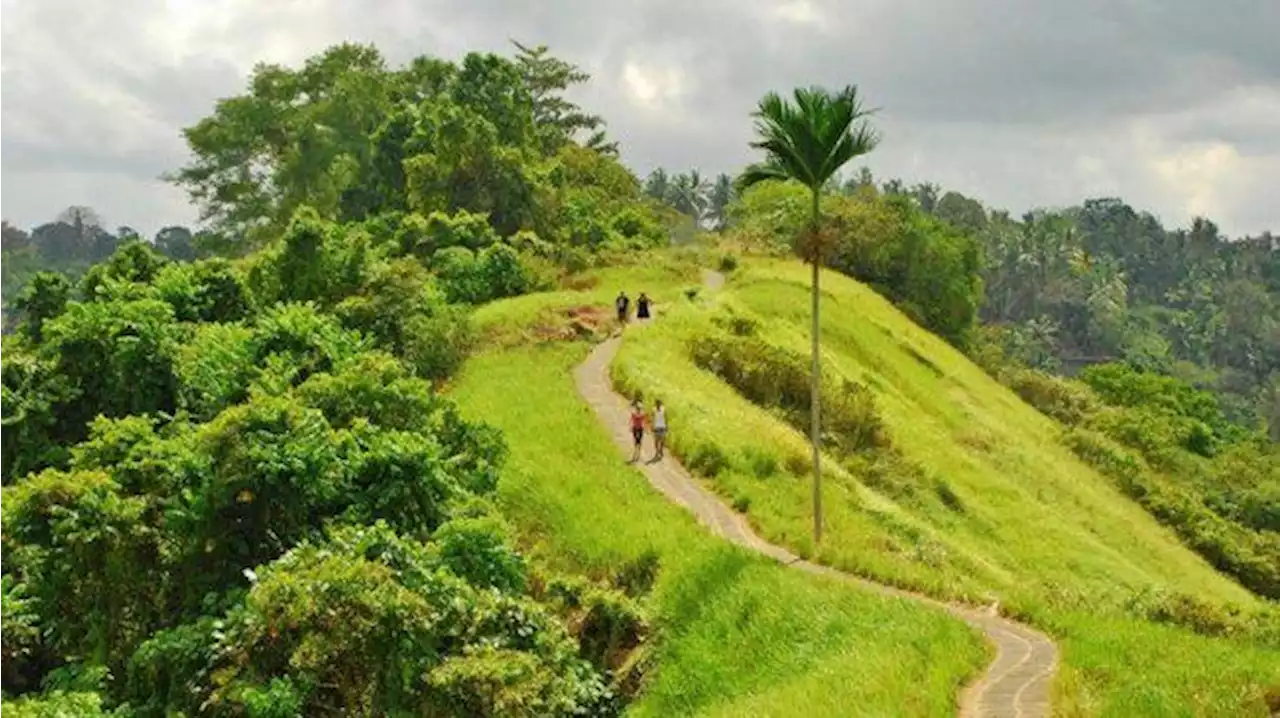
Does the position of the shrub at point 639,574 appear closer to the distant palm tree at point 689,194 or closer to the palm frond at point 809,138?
the palm frond at point 809,138

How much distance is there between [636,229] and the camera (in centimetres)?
Result: 8125

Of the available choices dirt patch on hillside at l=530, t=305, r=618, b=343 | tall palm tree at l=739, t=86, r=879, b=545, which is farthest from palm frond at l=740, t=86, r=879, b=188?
dirt patch on hillside at l=530, t=305, r=618, b=343

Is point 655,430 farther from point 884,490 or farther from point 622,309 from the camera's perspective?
point 622,309

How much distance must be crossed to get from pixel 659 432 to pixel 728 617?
471 inches

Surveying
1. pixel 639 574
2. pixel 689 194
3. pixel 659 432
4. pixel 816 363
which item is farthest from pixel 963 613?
pixel 689 194

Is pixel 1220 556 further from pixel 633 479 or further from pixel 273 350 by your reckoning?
pixel 273 350

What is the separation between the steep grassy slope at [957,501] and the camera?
669 inches

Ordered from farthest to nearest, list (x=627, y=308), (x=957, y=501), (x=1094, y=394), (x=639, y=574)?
(x=1094, y=394) < (x=627, y=308) < (x=957, y=501) < (x=639, y=574)

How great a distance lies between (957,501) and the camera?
136 ft

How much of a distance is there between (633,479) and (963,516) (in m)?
14.9

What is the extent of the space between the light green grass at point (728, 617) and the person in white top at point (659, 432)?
1265 millimetres

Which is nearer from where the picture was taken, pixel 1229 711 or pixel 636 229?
pixel 1229 711

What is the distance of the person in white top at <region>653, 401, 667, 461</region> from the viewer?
32750mm

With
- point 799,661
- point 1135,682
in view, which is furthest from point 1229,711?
point 799,661
